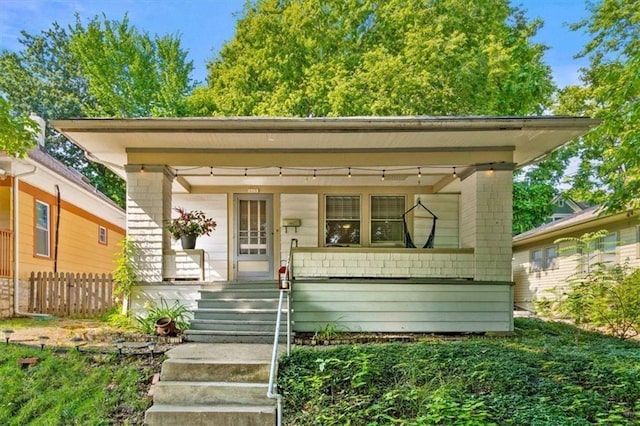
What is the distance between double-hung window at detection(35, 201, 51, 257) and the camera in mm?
9830

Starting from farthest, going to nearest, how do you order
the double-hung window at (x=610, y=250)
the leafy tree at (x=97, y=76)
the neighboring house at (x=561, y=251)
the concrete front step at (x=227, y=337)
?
1. the leafy tree at (x=97, y=76)
2. the double-hung window at (x=610, y=250)
3. the neighboring house at (x=561, y=251)
4. the concrete front step at (x=227, y=337)

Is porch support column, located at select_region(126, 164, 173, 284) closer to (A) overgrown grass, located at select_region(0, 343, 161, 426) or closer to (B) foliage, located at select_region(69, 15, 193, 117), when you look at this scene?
(A) overgrown grass, located at select_region(0, 343, 161, 426)

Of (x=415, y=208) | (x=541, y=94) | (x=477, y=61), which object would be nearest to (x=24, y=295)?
(x=415, y=208)

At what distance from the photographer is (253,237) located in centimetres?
933

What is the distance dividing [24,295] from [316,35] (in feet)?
43.2

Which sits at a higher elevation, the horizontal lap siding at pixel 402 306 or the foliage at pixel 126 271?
the foliage at pixel 126 271

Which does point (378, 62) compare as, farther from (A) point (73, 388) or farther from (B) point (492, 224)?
(A) point (73, 388)

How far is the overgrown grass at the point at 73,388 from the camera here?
12.8 ft

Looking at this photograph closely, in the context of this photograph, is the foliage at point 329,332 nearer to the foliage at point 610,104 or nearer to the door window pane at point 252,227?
the door window pane at point 252,227

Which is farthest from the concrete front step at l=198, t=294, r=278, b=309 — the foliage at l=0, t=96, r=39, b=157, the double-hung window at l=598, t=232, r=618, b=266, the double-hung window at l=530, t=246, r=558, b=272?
the double-hung window at l=530, t=246, r=558, b=272

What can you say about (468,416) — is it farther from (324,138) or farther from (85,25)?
(85,25)

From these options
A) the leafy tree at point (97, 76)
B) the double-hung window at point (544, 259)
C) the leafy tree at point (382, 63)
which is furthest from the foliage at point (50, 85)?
the double-hung window at point (544, 259)

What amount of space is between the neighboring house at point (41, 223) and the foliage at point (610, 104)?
36.3 ft

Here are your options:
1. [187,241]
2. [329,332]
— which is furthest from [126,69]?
[329,332]
